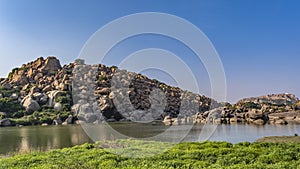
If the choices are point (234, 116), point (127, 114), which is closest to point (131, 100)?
point (127, 114)

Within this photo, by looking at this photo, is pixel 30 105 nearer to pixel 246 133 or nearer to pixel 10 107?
pixel 10 107

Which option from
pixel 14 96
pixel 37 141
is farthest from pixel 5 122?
pixel 37 141

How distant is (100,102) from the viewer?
87812mm

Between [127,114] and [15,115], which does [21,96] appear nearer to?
[15,115]

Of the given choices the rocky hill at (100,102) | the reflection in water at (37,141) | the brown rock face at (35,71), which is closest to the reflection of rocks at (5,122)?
the rocky hill at (100,102)

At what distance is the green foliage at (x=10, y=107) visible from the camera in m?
80.4

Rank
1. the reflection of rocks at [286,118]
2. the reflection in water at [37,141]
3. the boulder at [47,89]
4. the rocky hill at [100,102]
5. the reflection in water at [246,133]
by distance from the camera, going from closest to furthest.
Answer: the reflection in water at [37,141] → the reflection in water at [246,133] → the reflection of rocks at [286,118] → the rocky hill at [100,102] → the boulder at [47,89]

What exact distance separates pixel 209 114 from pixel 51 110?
46.5 metres

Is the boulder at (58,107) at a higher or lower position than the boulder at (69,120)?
higher

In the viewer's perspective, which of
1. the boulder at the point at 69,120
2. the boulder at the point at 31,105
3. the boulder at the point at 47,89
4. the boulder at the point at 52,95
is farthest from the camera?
the boulder at the point at 47,89

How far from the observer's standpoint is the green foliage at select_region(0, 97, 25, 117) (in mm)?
80387

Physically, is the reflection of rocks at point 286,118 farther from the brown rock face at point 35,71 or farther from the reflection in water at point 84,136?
the brown rock face at point 35,71

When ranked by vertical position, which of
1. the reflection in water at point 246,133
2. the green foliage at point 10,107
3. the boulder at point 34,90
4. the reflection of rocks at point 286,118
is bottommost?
the reflection in water at point 246,133

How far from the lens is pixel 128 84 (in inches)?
3659
